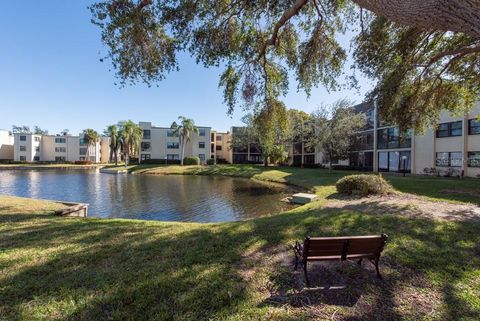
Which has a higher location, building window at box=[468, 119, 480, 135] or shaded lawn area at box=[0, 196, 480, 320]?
building window at box=[468, 119, 480, 135]

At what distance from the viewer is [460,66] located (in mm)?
12203

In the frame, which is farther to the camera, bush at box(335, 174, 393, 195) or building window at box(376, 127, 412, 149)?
building window at box(376, 127, 412, 149)

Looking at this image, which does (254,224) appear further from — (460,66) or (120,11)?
(460,66)

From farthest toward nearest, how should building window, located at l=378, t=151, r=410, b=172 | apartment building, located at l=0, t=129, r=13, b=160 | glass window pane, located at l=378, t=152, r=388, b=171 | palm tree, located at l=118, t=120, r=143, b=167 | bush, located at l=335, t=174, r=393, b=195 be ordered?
apartment building, located at l=0, t=129, r=13, b=160
palm tree, located at l=118, t=120, r=143, b=167
glass window pane, located at l=378, t=152, r=388, b=171
building window, located at l=378, t=151, r=410, b=172
bush, located at l=335, t=174, r=393, b=195

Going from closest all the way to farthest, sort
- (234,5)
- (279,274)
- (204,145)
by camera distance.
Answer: (279,274) < (234,5) < (204,145)

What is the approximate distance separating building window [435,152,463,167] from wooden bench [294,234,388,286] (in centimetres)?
2583

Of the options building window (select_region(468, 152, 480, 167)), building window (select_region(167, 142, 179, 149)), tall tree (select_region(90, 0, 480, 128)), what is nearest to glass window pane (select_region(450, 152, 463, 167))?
building window (select_region(468, 152, 480, 167))

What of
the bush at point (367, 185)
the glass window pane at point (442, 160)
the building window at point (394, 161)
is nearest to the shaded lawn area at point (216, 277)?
the bush at point (367, 185)

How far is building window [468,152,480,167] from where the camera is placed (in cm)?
2206

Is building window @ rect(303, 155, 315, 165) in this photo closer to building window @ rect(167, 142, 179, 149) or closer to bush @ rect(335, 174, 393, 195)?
building window @ rect(167, 142, 179, 149)

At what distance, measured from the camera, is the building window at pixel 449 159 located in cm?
2356

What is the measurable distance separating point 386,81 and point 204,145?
161 feet

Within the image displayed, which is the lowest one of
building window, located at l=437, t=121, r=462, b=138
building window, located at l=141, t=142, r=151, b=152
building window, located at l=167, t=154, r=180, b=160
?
building window, located at l=167, t=154, r=180, b=160

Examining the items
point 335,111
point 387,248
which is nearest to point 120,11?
point 387,248
